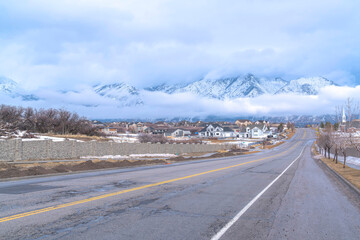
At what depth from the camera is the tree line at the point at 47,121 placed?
186 feet

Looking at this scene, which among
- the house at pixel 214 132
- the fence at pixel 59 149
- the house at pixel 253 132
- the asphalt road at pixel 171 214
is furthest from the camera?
the house at pixel 253 132

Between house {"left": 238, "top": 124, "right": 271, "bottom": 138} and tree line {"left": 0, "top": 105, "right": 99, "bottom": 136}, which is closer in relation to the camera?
tree line {"left": 0, "top": 105, "right": 99, "bottom": 136}

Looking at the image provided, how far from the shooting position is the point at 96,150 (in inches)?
1549

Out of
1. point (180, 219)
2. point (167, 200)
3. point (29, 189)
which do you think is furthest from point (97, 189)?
point (180, 219)

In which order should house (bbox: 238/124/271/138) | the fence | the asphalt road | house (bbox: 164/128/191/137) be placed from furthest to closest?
house (bbox: 238/124/271/138)
house (bbox: 164/128/191/137)
the fence
the asphalt road

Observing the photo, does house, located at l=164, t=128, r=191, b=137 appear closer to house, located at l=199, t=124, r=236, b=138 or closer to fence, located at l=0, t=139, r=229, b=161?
house, located at l=199, t=124, r=236, b=138

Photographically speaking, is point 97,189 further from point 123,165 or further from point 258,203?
point 123,165

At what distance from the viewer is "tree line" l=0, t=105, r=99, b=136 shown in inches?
2233

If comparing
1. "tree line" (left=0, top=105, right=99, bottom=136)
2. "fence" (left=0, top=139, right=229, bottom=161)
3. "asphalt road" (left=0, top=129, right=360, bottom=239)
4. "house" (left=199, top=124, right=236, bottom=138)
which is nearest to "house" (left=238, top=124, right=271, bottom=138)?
"house" (left=199, top=124, right=236, bottom=138)

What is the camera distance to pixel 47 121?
64.7 meters

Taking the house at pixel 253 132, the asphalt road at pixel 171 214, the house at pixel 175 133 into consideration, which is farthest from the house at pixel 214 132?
the asphalt road at pixel 171 214

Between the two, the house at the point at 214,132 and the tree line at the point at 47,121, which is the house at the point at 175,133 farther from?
the tree line at the point at 47,121

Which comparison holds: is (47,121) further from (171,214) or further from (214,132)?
(214,132)

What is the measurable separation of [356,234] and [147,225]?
4.79 metres
